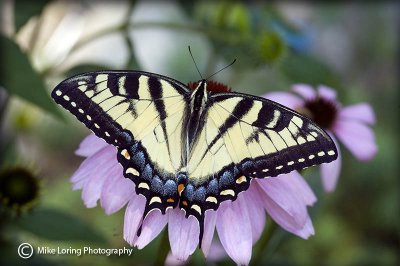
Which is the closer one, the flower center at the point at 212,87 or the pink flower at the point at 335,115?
the flower center at the point at 212,87

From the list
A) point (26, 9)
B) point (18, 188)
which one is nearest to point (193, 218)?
point (18, 188)

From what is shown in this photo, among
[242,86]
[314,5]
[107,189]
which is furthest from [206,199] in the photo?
[314,5]

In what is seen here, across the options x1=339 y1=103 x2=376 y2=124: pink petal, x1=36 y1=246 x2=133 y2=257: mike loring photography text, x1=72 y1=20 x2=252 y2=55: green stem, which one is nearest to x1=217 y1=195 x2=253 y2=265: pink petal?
x1=36 y1=246 x2=133 y2=257: mike loring photography text

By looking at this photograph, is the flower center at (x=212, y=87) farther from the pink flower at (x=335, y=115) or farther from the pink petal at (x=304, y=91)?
the pink petal at (x=304, y=91)

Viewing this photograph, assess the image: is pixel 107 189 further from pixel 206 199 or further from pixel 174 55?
pixel 174 55

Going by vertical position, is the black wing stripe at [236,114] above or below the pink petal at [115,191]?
above

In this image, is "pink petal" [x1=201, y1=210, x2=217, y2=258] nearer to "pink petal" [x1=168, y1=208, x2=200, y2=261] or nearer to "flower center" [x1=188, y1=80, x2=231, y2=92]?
"pink petal" [x1=168, y1=208, x2=200, y2=261]

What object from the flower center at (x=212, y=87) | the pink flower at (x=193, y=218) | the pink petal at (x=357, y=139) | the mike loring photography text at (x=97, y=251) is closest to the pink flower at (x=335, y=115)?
the pink petal at (x=357, y=139)
